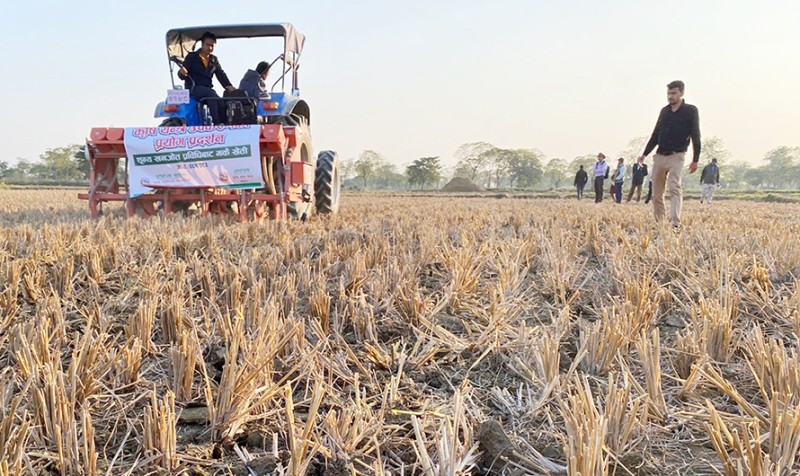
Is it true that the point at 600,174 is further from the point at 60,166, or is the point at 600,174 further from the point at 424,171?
the point at 60,166

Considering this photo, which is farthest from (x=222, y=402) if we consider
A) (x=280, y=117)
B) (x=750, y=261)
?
(x=280, y=117)

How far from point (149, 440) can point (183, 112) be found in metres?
5.30

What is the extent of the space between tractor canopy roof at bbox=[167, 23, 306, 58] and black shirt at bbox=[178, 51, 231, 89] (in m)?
0.82

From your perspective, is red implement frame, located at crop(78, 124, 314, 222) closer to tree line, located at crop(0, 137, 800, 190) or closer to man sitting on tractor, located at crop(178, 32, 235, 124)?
man sitting on tractor, located at crop(178, 32, 235, 124)

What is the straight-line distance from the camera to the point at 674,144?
5.27 metres

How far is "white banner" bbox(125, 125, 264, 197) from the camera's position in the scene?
4453 millimetres

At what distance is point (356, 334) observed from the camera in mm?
1655

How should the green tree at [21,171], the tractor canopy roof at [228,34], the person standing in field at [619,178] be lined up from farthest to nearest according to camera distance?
1. the green tree at [21,171]
2. the person standing in field at [619,178]
3. the tractor canopy roof at [228,34]

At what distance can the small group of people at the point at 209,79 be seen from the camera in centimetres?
540

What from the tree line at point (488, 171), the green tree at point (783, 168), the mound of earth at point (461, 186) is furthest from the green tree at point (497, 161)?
the green tree at point (783, 168)

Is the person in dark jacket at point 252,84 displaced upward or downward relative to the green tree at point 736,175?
downward

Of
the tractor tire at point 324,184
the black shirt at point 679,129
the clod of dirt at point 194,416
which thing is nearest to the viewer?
the clod of dirt at point 194,416

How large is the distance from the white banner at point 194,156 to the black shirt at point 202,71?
3.88 feet

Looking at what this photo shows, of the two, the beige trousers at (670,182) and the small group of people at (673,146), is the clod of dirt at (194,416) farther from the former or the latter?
the beige trousers at (670,182)
